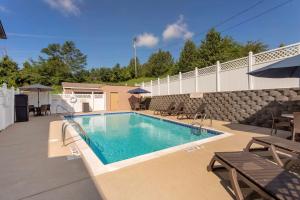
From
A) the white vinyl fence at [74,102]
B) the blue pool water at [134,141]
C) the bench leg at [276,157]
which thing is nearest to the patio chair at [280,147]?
the bench leg at [276,157]

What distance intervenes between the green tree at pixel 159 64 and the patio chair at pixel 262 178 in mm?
34789

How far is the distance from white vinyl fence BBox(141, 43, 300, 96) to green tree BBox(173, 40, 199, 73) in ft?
46.1

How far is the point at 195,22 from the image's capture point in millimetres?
22844

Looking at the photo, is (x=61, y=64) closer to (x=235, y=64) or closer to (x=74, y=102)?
(x=74, y=102)

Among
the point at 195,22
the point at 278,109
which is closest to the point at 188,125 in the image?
the point at 278,109

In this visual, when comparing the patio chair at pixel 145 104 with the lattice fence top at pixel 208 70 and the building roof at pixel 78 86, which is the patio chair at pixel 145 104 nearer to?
the building roof at pixel 78 86

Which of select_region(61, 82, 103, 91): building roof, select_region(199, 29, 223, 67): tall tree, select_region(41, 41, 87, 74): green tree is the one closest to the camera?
select_region(61, 82, 103, 91): building roof

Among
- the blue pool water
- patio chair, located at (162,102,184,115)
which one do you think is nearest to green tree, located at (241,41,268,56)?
patio chair, located at (162,102,184,115)

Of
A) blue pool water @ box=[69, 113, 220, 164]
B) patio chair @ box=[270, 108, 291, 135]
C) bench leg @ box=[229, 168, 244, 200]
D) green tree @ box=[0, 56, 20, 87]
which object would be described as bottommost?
blue pool water @ box=[69, 113, 220, 164]

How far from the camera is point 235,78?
9.30 meters

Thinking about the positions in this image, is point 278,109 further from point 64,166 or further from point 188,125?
point 64,166

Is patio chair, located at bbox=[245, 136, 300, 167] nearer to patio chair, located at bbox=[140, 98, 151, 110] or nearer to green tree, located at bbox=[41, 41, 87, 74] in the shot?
patio chair, located at bbox=[140, 98, 151, 110]

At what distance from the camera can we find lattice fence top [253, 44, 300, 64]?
7.11 meters

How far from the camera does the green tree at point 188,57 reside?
27.3m
